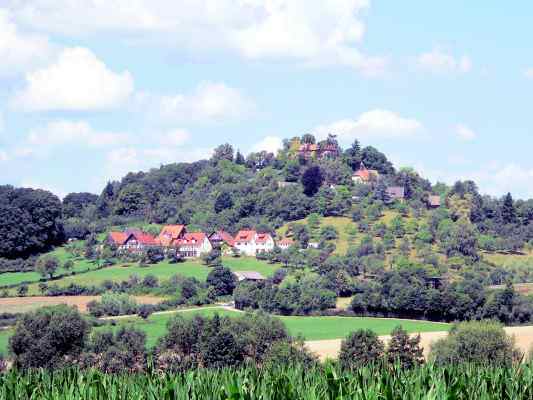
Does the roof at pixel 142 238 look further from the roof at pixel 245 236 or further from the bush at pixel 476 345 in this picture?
the bush at pixel 476 345

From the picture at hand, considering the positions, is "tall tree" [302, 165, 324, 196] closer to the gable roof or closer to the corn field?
the gable roof

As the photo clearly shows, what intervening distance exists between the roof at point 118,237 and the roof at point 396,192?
4535 cm

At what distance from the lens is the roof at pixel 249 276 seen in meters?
100

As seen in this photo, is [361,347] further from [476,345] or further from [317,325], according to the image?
[317,325]

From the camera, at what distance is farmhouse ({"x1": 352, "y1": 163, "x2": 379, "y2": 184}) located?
161m

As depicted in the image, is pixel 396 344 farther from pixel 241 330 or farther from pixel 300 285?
pixel 300 285

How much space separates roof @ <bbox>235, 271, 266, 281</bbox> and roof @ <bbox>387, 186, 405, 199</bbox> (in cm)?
5146

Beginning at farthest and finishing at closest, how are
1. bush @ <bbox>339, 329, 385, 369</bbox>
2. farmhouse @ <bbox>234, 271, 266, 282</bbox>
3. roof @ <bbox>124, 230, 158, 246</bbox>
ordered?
roof @ <bbox>124, 230, 158, 246</bbox> → farmhouse @ <bbox>234, 271, 266, 282</bbox> → bush @ <bbox>339, 329, 385, 369</bbox>

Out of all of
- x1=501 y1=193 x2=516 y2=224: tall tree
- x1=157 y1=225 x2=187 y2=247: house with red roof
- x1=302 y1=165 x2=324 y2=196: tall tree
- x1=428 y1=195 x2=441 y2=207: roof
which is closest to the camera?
x1=157 y1=225 x2=187 y2=247: house with red roof

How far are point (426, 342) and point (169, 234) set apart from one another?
233ft

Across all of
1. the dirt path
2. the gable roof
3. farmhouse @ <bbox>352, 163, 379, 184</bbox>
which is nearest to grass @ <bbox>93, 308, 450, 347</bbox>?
the dirt path

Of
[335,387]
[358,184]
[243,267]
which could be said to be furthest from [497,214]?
[335,387]

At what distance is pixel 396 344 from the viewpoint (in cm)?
5091

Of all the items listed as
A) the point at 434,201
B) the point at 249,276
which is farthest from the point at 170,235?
the point at 434,201
